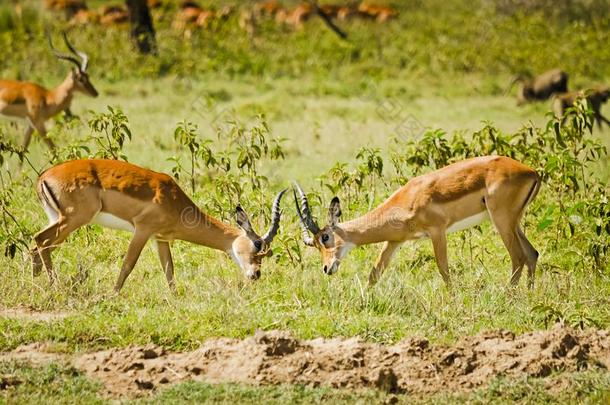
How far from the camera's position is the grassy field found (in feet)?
19.4

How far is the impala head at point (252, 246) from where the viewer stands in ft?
22.9

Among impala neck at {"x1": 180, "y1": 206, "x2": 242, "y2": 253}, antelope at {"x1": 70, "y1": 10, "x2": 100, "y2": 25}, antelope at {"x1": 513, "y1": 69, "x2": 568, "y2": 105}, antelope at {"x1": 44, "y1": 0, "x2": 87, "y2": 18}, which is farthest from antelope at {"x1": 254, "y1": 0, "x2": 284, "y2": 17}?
impala neck at {"x1": 180, "y1": 206, "x2": 242, "y2": 253}

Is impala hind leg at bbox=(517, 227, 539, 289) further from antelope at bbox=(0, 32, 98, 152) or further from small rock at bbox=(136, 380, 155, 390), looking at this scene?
antelope at bbox=(0, 32, 98, 152)

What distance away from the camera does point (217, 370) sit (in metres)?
5.39

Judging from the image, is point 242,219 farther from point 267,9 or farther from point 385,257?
point 267,9

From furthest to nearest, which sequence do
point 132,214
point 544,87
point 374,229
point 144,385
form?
point 544,87 < point 374,229 < point 132,214 < point 144,385

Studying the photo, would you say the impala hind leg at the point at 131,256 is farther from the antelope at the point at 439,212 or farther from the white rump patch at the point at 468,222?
the white rump patch at the point at 468,222

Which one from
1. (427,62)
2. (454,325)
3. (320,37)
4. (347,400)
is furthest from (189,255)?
(320,37)

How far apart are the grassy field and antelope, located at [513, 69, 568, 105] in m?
0.29

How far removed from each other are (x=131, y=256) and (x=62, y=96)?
5812 millimetres

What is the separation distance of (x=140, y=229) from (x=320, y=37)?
37.7ft

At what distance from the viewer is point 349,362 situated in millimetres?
5410

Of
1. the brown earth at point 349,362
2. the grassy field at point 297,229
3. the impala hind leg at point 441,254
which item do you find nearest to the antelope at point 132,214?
the grassy field at point 297,229

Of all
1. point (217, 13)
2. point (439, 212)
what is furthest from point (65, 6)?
point (439, 212)
